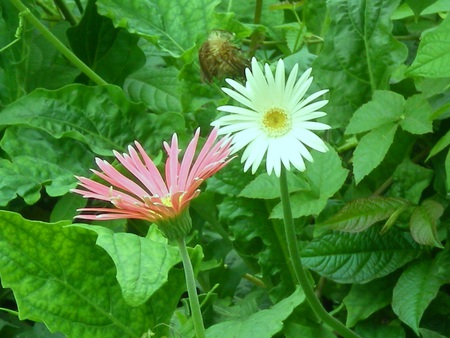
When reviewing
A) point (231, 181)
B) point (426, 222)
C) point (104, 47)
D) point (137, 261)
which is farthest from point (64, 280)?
point (104, 47)

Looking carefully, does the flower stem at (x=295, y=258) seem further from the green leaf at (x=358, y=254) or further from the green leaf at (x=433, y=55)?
the green leaf at (x=433, y=55)

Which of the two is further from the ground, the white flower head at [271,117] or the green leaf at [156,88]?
the green leaf at [156,88]

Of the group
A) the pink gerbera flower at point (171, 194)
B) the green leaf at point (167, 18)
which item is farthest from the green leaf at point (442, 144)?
the green leaf at point (167, 18)

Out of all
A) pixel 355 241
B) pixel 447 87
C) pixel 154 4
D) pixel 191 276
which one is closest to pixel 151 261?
pixel 191 276

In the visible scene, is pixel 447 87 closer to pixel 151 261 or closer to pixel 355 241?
pixel 355 241

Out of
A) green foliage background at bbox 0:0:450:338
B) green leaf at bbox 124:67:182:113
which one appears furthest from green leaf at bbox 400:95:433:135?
green leaf at bbox 124:67:182:113

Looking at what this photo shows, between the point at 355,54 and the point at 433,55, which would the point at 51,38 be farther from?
the point at 433,55

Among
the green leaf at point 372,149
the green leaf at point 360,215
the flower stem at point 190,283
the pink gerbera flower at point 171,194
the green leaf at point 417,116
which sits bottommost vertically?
the flower stem at point 190,283

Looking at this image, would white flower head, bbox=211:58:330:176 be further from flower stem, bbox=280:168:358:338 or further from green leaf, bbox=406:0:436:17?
green leaf, bbox=406:0:436:17
